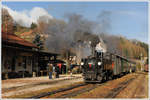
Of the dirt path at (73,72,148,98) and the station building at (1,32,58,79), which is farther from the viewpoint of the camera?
the station building at (1,32,58,79)

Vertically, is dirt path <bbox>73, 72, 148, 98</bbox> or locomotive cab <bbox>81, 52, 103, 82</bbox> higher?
locomotive cab <bbox>81, 52, 103, 82</bbox>

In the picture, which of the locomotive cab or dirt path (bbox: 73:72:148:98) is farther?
the locomotive cab

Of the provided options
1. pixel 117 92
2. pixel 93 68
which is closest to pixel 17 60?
pixel 93 68

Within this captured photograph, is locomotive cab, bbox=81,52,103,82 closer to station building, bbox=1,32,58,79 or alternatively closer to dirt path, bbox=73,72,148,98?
dirt path, bbox=73,72,148,98

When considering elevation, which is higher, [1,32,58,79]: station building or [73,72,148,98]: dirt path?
[1,32,58,79]: station building

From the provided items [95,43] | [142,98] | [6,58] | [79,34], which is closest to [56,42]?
[79,34]

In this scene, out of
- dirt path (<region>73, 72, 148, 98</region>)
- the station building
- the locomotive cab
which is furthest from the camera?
the station building

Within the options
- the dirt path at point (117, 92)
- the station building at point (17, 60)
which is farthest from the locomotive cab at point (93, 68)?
the station building at point (17, 60)

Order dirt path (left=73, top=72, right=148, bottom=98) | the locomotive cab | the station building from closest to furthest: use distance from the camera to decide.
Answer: dirt path (left=73, top=72, right=148, bottom=98) → the locomotive cab → the station building

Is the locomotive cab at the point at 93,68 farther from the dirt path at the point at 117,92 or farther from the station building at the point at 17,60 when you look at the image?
the station building at the point at 17,60

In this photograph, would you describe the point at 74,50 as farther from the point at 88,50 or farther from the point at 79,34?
the point at 88,50

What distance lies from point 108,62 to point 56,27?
2131 centimetres

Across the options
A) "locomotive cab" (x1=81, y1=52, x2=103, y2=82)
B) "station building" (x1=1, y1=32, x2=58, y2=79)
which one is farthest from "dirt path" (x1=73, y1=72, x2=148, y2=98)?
"station building" (x1=1, y1=32, x2=58, y2=79)

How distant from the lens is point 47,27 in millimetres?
41438
